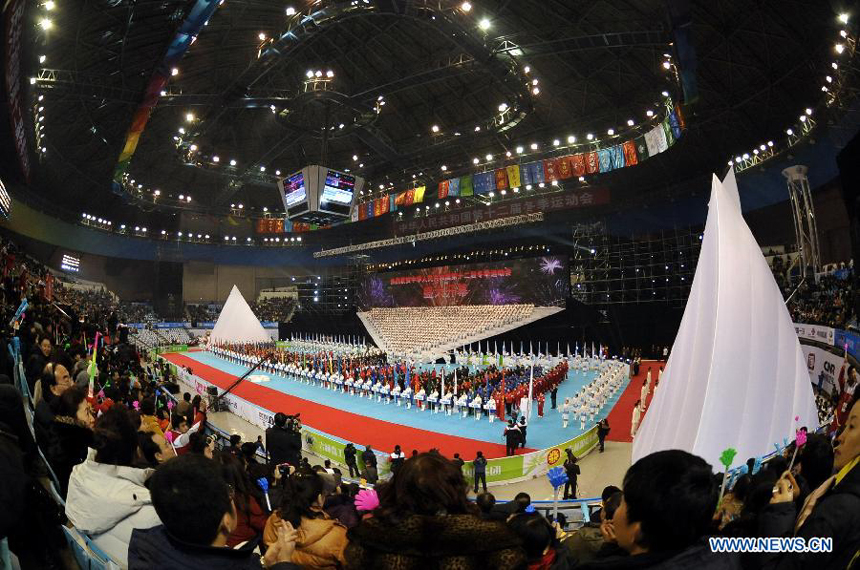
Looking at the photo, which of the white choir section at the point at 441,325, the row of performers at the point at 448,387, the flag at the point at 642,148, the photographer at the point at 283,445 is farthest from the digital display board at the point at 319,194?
the photographer at the point at 283,445

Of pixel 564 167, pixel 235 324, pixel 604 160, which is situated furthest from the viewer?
pixel 235 324

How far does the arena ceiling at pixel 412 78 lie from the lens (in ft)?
68.3

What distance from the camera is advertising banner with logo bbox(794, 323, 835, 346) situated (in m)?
15.5

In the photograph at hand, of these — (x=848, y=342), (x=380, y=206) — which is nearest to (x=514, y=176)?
(x=380, y=206)

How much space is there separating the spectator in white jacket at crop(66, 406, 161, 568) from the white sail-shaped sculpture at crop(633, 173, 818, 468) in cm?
736

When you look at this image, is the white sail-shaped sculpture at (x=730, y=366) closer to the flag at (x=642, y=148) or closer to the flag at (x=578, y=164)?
the flag at (x=642, y=148)

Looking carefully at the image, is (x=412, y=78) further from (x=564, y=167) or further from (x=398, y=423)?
(x=398, y=423)

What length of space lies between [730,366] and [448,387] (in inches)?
506

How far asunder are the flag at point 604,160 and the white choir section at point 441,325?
10.1 metres

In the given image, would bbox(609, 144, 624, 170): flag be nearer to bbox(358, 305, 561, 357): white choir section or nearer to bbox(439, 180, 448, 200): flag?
bbox(358, 305, 561, 357): white choir section

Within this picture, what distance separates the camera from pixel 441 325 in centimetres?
3747

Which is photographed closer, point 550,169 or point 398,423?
point 398,423

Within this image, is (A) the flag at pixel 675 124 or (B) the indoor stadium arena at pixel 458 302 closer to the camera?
(B) the indoor stadium arena at pixel 458 302

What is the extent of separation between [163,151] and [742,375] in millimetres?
44031
